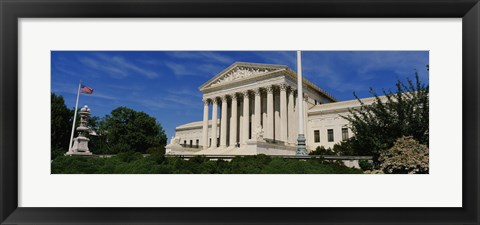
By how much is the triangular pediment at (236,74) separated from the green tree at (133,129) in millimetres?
8143

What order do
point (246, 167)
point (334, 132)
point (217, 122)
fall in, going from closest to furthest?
point (246, 167)
point (334, 132)
point (217, 122)

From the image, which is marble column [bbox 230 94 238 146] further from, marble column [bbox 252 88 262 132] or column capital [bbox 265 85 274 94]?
column capital [bbox 265 85 274 94]

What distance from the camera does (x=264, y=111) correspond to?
36.8 metres

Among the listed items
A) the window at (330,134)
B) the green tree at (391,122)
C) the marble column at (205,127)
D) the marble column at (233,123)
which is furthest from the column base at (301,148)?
the marble column at (205,127)

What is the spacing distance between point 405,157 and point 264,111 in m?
28.4

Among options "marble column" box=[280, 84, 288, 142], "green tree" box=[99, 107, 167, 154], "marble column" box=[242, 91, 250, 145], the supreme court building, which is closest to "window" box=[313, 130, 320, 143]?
the supreme court building

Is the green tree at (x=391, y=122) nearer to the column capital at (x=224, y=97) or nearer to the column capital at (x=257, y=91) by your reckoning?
the column capital at (x=257, y=91)

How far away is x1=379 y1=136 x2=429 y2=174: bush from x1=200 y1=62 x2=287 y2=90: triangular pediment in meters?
18.7
